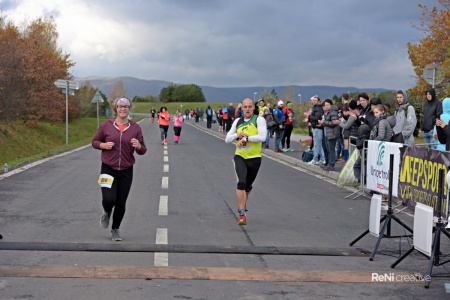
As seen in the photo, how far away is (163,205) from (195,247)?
139 inches

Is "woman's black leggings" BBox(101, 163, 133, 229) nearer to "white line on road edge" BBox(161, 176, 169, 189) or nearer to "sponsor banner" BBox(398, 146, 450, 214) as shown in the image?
"sponsor banner" BBox(398, 146, 450, 214)

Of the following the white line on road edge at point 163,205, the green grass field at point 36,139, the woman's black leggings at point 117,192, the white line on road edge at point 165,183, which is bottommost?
the green grass field at point 36,139

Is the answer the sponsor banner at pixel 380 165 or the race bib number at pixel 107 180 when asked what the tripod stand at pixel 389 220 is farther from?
the race bib number at pixel 107 180

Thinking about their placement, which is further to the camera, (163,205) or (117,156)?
(163,205)

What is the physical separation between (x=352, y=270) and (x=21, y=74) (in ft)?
124

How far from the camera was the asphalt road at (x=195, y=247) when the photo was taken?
19.3ft

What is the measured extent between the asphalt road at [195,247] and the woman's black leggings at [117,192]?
33 centimetres

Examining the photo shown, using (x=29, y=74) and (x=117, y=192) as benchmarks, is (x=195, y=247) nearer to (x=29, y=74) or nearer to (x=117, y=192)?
(x=117, y=192)

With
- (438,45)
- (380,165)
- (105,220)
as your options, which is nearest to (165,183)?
(380,165)

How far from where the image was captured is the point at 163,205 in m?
11.0

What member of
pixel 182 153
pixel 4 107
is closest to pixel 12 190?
pixel 182 153

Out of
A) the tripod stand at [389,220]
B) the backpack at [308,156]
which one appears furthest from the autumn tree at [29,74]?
the tripod stand at [389,220]

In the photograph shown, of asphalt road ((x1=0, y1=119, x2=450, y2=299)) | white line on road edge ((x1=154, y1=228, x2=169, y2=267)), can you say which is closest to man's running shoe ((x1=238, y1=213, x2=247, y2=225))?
asphalt road ((x1=0, y1=119, x2=450, y2=299))

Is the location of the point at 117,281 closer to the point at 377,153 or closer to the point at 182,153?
the point at 377,153
